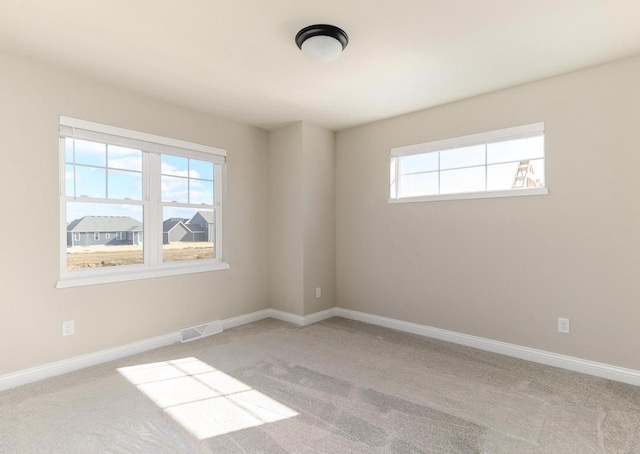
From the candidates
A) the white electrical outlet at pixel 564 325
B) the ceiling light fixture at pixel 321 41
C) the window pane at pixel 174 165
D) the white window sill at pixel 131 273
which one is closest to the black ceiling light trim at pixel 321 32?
the ceiling light fixture at pixel 321 41

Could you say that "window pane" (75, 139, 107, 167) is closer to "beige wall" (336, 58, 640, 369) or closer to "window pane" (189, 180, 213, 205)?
"window pane" (189, 180, 213, 205)

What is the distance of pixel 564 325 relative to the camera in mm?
2928

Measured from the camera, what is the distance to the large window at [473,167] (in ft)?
10.3

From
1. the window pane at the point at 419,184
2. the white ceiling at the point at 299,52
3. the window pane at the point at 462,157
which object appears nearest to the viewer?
the white ceiling at the point at 299,52

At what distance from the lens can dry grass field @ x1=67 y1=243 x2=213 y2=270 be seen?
3012mm

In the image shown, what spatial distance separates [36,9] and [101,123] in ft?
3.65

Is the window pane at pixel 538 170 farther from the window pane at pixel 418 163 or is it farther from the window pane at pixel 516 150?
the window pane at pixel 418 163

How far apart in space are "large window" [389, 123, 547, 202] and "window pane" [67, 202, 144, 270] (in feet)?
9.30

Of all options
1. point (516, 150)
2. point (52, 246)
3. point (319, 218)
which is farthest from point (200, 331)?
point (516, 150)

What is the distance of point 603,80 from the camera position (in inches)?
108

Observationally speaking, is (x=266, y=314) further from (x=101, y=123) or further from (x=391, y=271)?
(x=101, y=123)

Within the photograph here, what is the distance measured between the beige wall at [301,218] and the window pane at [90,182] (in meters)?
1.96

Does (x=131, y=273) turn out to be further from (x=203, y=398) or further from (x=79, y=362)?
(x=203, y=398)

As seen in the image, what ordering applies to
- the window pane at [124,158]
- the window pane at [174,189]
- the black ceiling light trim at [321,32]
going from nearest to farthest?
the black ceiling light trim at [321,32]
the window pane at [124,158]
the window pane at [174,189]
